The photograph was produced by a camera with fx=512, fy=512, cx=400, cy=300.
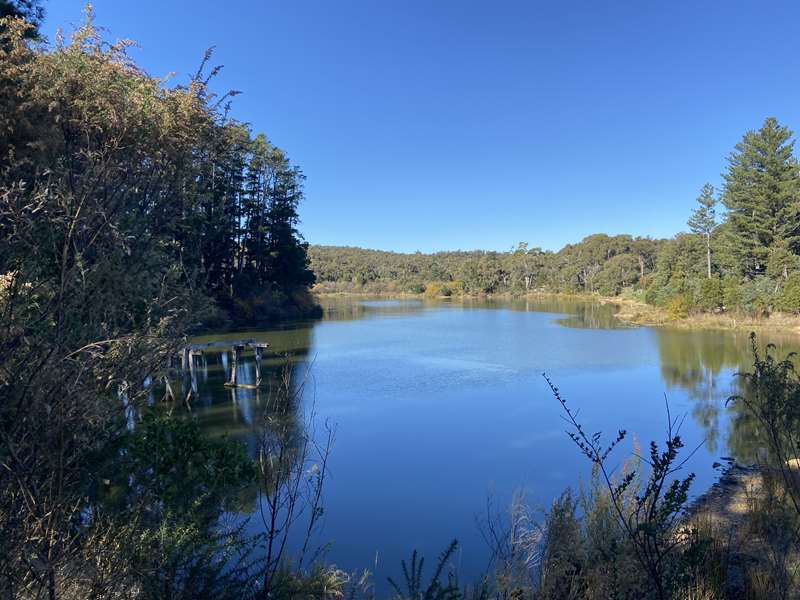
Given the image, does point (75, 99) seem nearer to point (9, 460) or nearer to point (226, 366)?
point (9, 460)

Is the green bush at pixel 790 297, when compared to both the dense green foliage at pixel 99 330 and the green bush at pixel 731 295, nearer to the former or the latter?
the green bush at pixel 731 295

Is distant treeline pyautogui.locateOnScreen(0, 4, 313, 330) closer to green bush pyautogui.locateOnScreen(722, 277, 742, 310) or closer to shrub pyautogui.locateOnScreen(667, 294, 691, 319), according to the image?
green bush pyautogui.locateOnScreen(722, 277, 742, 310)

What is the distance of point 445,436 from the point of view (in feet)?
31.9

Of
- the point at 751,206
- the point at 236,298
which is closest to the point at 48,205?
the point at 236,298

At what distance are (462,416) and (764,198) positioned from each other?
89.0 ft

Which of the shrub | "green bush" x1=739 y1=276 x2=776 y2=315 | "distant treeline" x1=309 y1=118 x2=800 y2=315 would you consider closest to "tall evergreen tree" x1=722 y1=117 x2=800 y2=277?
"distant treeline" x1=309 y1=118 x2=800 y2=315

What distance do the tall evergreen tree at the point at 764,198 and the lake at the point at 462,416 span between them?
9.72 meters

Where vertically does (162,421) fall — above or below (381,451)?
above

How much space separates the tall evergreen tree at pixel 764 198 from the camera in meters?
28.5

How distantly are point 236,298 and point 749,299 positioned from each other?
27906 mm

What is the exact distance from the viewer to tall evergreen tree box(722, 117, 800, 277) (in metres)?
28.5

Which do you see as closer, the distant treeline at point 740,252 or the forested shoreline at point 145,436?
the forested shoreline at point 145,436

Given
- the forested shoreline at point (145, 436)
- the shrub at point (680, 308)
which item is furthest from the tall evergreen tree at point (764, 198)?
the forested shoreline at point (145, 436)

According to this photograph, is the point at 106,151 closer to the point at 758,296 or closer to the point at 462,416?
the point at 462,416
